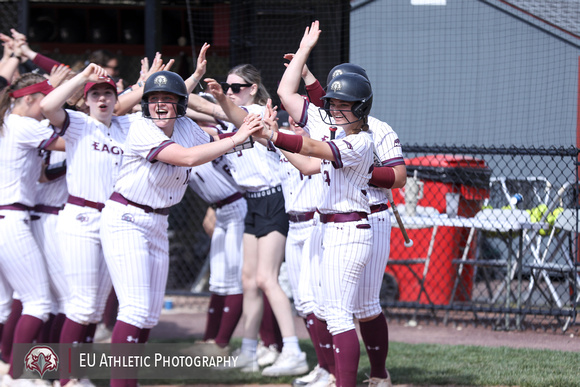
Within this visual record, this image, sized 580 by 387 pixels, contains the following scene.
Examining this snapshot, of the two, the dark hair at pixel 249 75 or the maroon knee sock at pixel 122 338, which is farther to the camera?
the dark hair at pixel 249 75

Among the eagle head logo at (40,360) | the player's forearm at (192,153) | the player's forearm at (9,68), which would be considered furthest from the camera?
the player's forearm at (9,68)

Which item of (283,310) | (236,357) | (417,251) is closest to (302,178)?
(283,310)

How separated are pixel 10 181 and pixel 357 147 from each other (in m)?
2.30

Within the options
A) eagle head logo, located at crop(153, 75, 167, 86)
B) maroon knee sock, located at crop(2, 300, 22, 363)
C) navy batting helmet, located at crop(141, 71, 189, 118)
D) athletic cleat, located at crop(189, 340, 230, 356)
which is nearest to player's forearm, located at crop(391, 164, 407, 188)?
navy batting helmet, located at crop(141, 71, 189, 118)

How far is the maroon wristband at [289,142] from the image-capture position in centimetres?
342

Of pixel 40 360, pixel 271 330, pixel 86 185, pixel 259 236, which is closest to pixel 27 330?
pixel 40 360

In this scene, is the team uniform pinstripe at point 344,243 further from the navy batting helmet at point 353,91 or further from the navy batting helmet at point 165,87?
the navy batting helmet at point 165,87

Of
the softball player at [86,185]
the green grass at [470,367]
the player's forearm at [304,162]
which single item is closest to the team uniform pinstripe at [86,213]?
the softball player at [86,185]

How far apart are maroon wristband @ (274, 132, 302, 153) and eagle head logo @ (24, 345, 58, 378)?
2.05 meters

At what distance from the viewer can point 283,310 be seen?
16.0ft

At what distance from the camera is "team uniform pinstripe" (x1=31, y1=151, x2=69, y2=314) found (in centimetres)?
468

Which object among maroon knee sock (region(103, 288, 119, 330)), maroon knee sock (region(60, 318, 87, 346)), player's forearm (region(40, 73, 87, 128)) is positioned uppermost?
player's forearm (region(40, 73, 87, 128))

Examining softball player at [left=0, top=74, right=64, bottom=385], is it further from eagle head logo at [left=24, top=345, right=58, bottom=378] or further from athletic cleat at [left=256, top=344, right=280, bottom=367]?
athletic cleat at [left=256, top=344, right=280, bottom=367]

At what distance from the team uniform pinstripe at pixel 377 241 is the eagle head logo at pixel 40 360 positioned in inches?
72.9
